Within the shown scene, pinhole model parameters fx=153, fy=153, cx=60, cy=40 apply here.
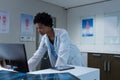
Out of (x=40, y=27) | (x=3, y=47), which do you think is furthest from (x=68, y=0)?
(x=3, y=47)

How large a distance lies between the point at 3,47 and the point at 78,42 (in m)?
3.35

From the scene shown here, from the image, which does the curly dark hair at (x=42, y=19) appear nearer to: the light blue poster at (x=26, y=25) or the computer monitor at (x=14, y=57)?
the computer monitor at (x=14, y=57)

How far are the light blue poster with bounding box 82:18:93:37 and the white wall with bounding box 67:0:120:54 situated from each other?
0.48 ft

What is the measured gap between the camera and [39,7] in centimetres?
389

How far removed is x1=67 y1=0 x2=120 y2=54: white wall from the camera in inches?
151

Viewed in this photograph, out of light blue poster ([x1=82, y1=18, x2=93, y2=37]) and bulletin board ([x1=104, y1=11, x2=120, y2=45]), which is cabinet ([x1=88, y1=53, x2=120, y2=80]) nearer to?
bulletin board ([x1=104, y1=11, x2=120, y2=45])

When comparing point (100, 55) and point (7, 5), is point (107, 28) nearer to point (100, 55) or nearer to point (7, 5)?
point (100, 55)

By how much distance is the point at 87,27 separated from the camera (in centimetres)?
430

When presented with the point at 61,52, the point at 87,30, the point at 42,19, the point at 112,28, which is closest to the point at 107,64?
the point at 112,28

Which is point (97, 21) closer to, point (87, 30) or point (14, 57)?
point (87, 30)

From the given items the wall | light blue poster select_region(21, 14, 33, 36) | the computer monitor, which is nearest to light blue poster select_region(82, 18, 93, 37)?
the wall

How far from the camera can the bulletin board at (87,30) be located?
4184 millimetres

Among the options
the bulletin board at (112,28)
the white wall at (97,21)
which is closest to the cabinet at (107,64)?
the white wall at (97,21)

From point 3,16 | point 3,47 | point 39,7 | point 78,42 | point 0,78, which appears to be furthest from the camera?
point 78,42
